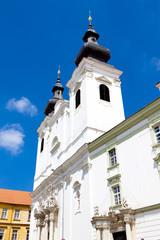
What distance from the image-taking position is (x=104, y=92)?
24.8 metres

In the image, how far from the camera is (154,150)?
14.0 meters

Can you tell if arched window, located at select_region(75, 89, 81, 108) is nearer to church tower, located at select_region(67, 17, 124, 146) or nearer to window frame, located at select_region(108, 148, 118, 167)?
church tower, located at select_region(67, 17, 124, 146)

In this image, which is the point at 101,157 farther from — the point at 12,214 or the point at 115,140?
the point at 12,214

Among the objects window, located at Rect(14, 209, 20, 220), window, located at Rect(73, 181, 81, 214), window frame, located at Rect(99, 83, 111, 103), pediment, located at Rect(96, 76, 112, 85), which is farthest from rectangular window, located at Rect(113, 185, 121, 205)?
window, located at Rect(14, 209, 20, 220)

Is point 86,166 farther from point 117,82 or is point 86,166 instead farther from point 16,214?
point 16,214

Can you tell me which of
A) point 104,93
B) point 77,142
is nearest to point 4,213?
point 77,142

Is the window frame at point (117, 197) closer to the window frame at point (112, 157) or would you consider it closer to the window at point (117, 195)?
the window at point (117, 195)

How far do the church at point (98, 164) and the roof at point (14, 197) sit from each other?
31.1ft

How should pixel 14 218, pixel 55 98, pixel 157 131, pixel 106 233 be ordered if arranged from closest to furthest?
pixel 157 131
pixel 106 233
pixel 14 218
pixel 55 98

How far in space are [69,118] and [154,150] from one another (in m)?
13.4

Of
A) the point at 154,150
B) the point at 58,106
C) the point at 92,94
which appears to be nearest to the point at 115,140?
the point at 154,150

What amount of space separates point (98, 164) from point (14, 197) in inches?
1053

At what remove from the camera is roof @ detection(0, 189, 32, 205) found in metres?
38.9

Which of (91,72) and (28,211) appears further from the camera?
(28,211)
